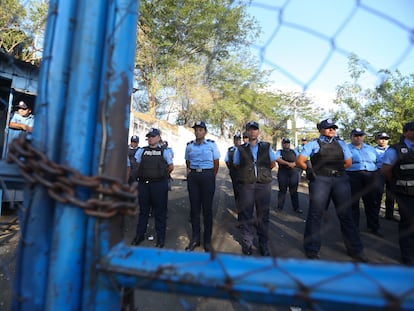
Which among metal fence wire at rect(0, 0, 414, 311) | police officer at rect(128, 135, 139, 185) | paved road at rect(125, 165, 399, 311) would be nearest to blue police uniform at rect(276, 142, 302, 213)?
paved road at rect(125, 165, 399, 311)

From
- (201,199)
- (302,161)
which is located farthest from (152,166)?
(302,161)

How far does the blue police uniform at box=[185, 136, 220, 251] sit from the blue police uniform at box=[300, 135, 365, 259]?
Result: 51.2 inches

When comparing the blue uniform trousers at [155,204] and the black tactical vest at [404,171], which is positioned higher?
the black tactical vest at [404,171]

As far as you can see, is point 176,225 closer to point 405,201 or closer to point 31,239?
point 405,201

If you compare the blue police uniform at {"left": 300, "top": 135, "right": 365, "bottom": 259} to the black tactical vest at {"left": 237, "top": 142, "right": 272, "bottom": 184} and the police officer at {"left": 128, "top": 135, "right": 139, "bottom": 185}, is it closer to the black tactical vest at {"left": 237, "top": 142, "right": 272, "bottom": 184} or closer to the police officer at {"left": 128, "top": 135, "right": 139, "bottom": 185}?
the black tactical vest at {"left": 237, "top": 142, "right": 272, "bottom": 184}

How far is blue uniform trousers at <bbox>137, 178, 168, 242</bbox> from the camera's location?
348 cm

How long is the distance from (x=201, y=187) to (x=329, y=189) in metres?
1.69

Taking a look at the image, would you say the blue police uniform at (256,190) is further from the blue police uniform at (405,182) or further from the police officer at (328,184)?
the blue police uniform at (405,182)

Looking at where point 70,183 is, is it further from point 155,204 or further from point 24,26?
point 155,204

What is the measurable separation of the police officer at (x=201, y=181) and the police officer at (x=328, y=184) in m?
1.26

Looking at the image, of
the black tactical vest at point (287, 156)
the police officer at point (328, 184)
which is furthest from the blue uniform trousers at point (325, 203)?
the black tactical vest at point (287, 156)

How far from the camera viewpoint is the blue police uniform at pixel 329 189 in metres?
3.04

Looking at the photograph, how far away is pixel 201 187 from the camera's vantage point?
360 centimetres

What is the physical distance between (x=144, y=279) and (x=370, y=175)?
4685mm
